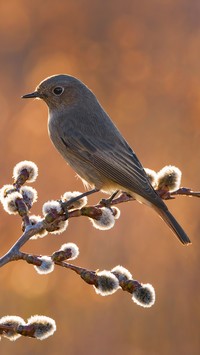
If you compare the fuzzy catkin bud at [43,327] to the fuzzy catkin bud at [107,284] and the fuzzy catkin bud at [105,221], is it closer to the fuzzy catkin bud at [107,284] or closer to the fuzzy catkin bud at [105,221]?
the fuzzy catkin bud at [107,284]

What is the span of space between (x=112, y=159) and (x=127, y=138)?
6.81ft

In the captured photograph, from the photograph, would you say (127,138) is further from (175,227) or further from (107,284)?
(107,284)

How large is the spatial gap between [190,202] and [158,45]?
253 cm

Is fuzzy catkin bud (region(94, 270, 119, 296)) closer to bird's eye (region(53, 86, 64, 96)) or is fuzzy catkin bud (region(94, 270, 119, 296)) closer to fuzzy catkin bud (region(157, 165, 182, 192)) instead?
fuzzy catkin bud (region(157, 165, 182, 192))

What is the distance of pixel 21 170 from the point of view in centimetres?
346

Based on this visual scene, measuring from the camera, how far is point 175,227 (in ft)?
14.1

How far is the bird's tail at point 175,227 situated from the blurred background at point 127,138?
132 cm

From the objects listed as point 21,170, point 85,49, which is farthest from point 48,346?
point 85,49

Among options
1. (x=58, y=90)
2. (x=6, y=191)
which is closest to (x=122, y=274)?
(x=6, y=191)

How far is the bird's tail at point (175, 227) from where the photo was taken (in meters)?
4.20

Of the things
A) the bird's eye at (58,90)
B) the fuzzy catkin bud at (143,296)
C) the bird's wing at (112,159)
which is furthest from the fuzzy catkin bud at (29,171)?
the bird's eye at (58,90)

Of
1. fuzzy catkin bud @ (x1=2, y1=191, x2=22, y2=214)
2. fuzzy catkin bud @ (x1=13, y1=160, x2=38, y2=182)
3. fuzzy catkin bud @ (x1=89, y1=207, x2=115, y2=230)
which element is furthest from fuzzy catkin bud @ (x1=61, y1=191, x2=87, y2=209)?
fuzzy catkin bud @ (x1=2, y1=191, x2=22, y2=214)

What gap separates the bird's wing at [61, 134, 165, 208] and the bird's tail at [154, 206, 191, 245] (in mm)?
203

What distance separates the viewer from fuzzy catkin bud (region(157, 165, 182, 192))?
3.55m
